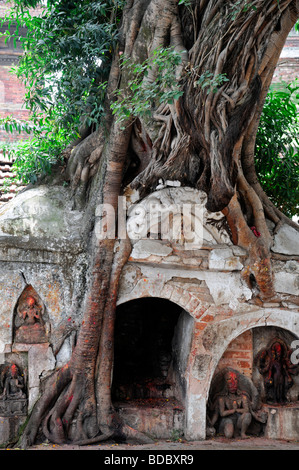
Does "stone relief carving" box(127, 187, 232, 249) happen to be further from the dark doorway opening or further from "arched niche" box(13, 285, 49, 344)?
the dark doorway opening

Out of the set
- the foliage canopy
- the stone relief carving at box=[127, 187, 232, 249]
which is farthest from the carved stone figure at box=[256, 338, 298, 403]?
the foliage canopy

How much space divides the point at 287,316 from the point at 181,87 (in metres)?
3.24

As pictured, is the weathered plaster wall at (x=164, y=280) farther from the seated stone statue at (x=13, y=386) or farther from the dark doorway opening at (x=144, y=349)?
the dark doorway opening at (x=144, y=349)

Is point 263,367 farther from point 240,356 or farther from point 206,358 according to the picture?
point 206,358

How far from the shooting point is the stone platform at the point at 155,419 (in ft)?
21.1

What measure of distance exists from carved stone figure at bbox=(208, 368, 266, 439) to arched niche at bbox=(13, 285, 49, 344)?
7.91 feet

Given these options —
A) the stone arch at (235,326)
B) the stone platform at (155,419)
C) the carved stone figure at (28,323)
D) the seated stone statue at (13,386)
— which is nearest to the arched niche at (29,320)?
the carved stone figure at (28,323)

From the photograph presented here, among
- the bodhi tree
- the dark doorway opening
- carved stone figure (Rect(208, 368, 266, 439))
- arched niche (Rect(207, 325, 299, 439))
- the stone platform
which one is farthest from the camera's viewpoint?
the dark doorway opening

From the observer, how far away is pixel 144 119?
622 centimetres

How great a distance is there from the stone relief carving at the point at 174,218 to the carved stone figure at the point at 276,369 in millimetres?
1766

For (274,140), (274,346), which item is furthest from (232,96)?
(274,346)

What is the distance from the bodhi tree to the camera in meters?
5.46

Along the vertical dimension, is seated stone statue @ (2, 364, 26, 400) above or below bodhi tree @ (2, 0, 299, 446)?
below

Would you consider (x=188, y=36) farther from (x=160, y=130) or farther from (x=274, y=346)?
(x=274, y=346)
